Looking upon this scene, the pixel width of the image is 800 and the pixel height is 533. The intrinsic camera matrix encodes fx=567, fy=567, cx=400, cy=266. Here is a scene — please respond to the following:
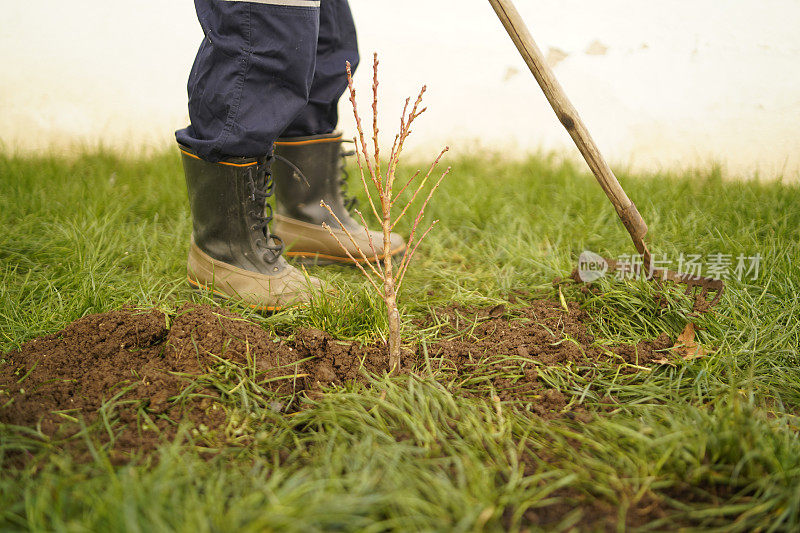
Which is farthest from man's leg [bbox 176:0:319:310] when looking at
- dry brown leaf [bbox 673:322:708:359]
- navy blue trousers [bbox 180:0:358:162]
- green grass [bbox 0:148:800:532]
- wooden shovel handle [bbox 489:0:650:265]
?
dry brown leaf [bbox 673:322:708:359]

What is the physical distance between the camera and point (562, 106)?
175 cm

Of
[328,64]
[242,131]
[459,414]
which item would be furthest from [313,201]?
[459,414]

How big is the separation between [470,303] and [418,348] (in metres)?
0.40

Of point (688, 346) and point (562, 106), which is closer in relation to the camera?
point (688, 346)

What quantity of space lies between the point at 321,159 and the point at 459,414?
1.37 meters

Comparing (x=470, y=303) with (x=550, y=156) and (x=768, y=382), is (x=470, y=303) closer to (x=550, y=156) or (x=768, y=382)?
(x=768, y=382)

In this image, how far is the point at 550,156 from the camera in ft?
11.5

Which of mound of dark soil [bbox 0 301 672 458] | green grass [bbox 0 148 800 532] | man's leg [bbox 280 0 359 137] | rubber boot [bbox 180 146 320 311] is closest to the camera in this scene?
green grass [bbox 0 148 800 532]

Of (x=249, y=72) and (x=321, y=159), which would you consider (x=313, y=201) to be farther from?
(x=249, y=72)

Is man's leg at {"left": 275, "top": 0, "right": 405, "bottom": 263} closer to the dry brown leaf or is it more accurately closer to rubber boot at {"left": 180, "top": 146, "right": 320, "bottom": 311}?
rubber boot at {"left": 180, "top": 146, "right": 320, "bottom": 311}

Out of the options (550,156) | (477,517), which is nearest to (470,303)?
(477,517)

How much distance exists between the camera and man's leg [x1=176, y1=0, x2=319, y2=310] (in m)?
1.67

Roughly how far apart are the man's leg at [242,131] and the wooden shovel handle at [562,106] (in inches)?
23.4

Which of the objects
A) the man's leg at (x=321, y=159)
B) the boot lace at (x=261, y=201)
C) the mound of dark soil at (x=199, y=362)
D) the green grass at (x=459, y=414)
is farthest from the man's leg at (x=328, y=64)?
the mound of dark soil at (x=199, y=362)
